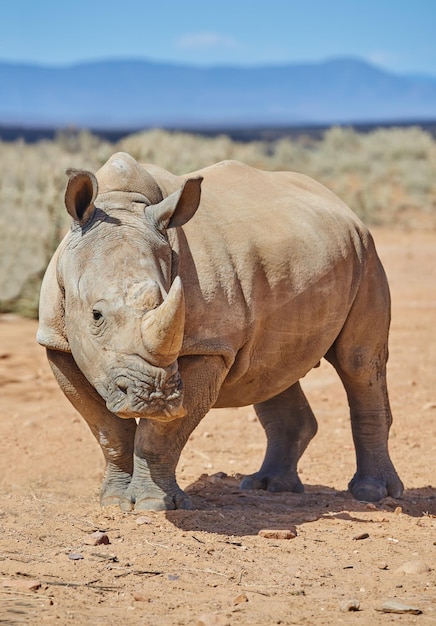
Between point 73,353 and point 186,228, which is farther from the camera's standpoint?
point 186,228

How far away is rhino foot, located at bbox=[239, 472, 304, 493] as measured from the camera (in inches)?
304

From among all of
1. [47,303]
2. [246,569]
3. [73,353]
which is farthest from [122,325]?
[246,569]

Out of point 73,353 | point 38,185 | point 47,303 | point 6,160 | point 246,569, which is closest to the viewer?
point 246,569

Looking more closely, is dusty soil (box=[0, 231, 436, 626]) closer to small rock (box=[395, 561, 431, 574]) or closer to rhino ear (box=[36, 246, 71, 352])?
small rock (box=[395, 561, 431, 574])

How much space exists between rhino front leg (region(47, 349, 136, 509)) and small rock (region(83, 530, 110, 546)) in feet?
2.57

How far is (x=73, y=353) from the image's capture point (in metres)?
5.93

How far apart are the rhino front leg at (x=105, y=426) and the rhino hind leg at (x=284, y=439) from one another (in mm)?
1359

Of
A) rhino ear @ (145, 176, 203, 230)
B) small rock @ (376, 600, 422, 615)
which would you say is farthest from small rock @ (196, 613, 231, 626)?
rhino ear @ (145, 176, 203, 230)

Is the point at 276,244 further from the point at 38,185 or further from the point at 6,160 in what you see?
the point at 6,160

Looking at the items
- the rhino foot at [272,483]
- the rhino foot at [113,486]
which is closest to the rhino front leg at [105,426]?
the rhino foot at [113,486]

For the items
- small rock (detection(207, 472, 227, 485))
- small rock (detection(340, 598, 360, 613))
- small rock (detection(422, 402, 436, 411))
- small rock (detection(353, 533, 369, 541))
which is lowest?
small rock (detection(422, 402, 436, 411))

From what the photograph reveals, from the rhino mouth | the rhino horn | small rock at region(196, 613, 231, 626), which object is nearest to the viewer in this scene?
small rock at region(196, 613, 231, 626)

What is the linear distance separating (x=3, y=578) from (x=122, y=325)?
1354 mm

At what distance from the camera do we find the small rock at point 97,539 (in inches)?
217
